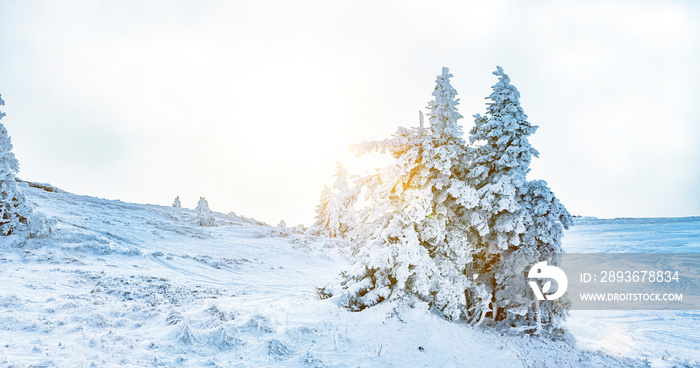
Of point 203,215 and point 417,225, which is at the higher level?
point 417,225

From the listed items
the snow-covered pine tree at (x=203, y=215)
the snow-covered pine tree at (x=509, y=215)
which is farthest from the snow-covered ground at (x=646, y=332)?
the snow-covered pine tree at (x=203, y=215)

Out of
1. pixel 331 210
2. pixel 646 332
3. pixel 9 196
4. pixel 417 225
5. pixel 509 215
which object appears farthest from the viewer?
pixel 331 210

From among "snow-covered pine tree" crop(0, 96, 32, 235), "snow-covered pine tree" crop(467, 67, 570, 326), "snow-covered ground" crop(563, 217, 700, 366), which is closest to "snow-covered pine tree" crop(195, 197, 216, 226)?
"snow-covered pine tree" crop(0, 96, 32, 235)

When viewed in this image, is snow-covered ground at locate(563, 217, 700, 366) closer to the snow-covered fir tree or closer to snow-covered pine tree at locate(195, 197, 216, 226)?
the snow-covered fir tree

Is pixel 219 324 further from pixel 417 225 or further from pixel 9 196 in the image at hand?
pixel 9 196

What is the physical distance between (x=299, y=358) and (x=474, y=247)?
9302 millimetres

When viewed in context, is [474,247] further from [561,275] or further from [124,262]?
[124,262]

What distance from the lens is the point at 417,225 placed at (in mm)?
13734

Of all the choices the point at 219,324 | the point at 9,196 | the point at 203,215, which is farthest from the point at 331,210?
the point at 219,324

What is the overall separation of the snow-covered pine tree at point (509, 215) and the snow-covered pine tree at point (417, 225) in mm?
1124

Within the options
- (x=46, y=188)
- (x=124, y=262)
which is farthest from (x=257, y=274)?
(x=46, y=188)

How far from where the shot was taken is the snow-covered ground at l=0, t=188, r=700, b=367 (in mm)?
8156

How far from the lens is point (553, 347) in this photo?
517 inches

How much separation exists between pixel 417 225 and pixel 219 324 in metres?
7.99
